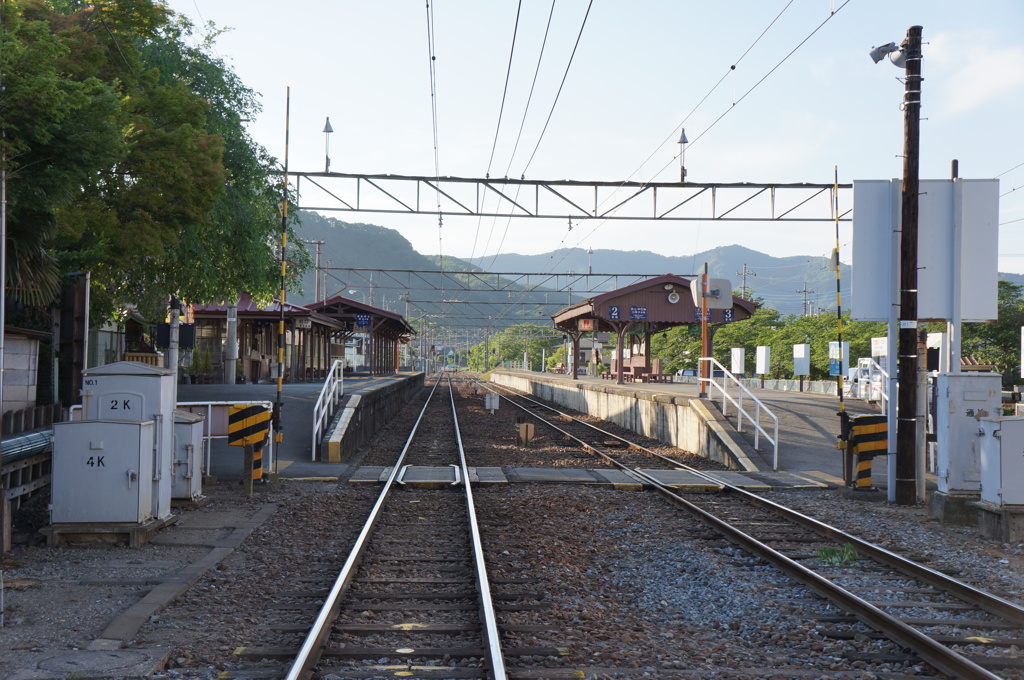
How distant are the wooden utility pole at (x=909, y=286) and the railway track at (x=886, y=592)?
7.37 ft

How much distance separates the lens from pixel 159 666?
15.1 ft

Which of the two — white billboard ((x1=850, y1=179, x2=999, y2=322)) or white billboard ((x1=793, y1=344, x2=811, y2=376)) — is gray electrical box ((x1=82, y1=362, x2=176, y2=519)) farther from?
white billboard ((x1=793, y1=344, x2=811, y2=376))

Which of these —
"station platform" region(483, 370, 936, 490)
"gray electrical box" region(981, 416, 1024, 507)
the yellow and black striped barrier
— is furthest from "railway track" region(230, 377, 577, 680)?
"station platform" region(483, 370, 936, 490)

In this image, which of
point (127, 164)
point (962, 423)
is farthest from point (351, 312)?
point (962, 423)

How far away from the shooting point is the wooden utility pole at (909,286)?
10.9 m

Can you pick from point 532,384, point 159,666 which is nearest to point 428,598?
point 159,666

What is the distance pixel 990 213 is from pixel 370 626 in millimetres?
9933

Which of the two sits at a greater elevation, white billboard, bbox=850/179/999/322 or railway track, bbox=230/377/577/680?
white billboard, bbox=850/179/999/322

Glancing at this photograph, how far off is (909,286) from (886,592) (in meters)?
5.81

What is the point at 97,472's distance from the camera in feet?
24.9

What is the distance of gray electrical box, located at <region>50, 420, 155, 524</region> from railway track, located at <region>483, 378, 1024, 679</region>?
5.46 m

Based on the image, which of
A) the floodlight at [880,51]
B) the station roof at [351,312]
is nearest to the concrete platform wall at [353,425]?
the floodlight at [880,51]

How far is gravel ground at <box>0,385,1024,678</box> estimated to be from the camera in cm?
503

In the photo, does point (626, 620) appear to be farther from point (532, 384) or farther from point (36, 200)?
point (532, 384)
